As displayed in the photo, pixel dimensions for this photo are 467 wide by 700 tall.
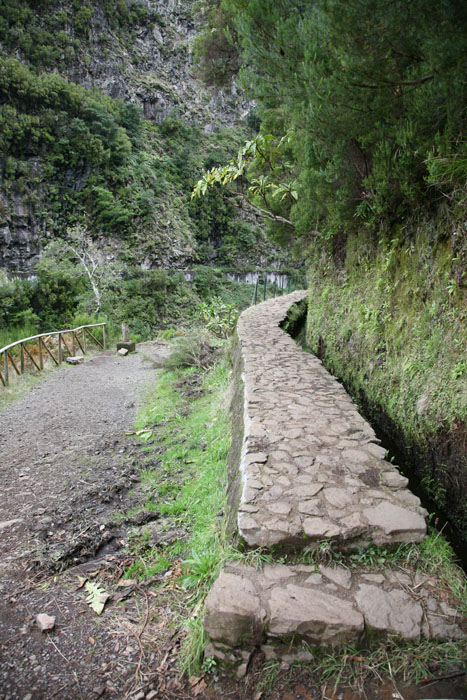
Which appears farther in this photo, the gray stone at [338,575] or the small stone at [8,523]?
the small stone at [8,523]

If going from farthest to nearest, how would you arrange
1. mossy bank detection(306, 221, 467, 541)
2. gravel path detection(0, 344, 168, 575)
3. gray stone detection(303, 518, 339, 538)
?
1. gravel path detection(0, 344, 168, 575)
2. mossy bank detection(306, 221, 467, 541)
3. gray stone detection(303, 518, 339, 538)

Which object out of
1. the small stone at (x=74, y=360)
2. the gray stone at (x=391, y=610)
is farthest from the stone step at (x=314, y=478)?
the small stone at (x=74, y=360)

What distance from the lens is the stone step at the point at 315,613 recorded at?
1.53 meters

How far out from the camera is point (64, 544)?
2975 millimetres

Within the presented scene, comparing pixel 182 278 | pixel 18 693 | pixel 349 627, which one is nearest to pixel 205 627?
pixel 349 627

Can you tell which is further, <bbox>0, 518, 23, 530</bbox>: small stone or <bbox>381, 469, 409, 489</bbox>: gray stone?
<bbox>0, 518, 23, 530</bbox>: small stone

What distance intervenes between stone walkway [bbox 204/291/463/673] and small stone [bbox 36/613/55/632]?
103 cm

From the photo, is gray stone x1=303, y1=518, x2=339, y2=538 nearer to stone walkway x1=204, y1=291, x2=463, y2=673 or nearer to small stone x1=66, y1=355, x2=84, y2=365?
stone walkway x1=204, y1=291, x2=463, y2=673

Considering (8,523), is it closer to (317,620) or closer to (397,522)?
(317,620)

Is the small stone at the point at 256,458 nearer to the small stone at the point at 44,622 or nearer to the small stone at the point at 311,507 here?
the small stone at the point at 311,507

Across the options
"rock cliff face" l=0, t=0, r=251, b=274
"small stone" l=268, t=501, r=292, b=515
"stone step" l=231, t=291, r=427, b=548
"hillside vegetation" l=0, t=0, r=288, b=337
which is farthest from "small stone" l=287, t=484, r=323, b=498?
"rock cliff face" l=0, t=0, r=251, b=274

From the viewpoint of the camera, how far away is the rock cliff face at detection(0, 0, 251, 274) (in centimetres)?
2727

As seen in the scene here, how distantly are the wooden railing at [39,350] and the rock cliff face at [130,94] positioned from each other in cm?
1372

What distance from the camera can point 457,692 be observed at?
1.36m
